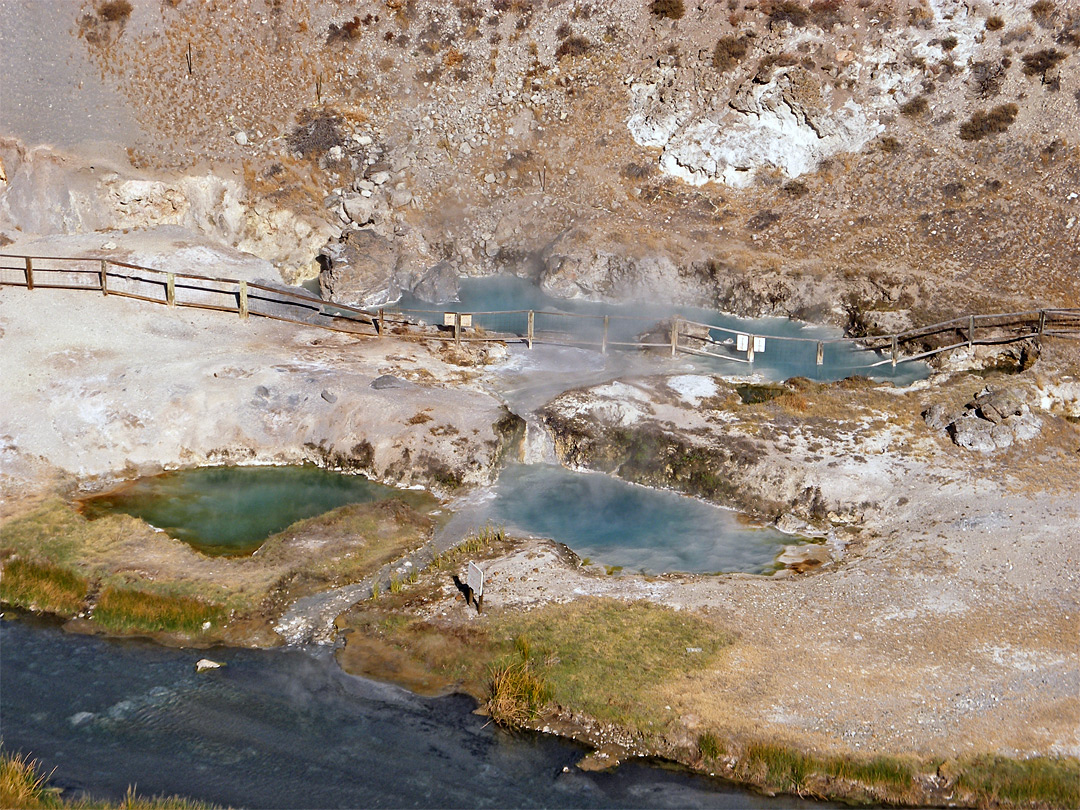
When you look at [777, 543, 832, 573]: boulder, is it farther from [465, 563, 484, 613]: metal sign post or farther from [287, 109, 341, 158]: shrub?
[287, 109, 341, 158]: shrub

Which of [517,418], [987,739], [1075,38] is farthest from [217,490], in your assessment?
[1075,38]

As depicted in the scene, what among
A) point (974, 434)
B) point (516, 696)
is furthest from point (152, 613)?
point (974, 434)

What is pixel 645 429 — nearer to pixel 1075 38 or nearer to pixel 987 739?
pixel 987 739

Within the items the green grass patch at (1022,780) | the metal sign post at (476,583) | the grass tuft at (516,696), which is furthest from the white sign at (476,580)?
the green grass patch at (1022,780)

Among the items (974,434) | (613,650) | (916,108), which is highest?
(916,108)

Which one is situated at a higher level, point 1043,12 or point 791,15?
point 1043,12

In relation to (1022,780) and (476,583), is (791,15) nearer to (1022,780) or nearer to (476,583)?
(476,583)

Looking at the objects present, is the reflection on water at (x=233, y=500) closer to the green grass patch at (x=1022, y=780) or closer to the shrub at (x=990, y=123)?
the green grass patch at (x=1022, y=780)
